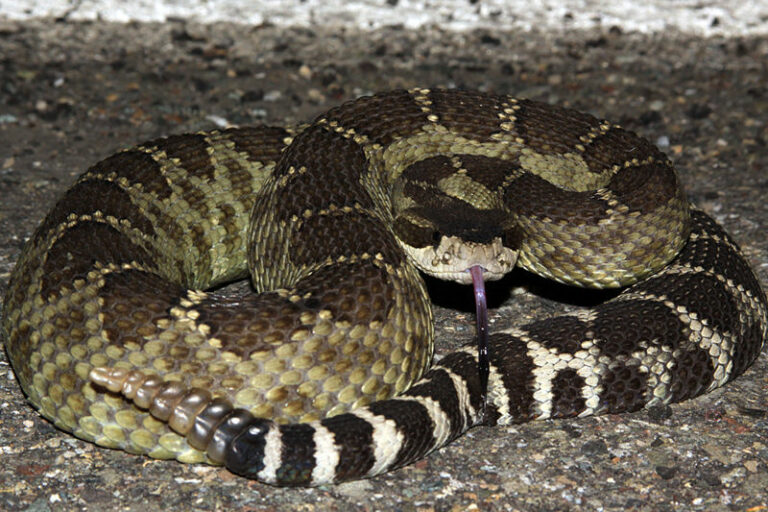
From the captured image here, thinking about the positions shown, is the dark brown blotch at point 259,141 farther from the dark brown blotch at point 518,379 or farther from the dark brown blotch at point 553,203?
the dark brown blotch at point 518,379

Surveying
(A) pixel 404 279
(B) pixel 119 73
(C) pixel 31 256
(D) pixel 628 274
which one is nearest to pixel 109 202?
(C) pixel 31 256

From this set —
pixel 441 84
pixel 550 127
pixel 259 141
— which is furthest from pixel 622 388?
pixel 441 84

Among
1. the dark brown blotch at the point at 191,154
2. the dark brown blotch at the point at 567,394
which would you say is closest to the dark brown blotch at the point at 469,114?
the dark brown blotch at the point at 191,154

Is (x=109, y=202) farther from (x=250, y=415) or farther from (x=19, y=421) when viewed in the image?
(x=250, y=415)

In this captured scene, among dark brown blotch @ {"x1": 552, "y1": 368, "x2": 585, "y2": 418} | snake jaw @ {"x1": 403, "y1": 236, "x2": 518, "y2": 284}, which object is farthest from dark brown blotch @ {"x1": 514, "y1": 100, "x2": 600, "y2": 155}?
dark brown blotch @ {"x1": 552, "y1": 368, "x2": 585, "y2": 418}

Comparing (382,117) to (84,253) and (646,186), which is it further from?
(84,253)

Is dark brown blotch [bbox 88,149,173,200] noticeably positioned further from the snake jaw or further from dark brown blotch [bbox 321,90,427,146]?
the snake jaw
